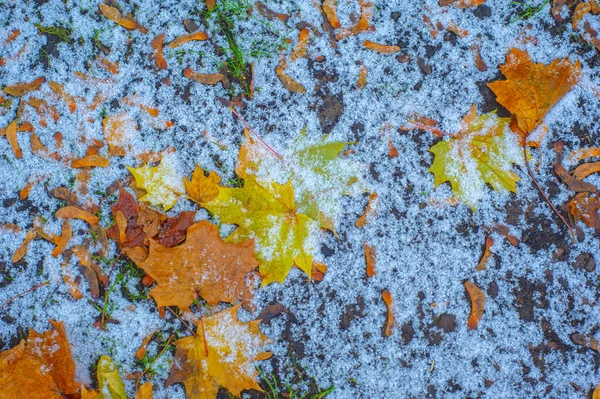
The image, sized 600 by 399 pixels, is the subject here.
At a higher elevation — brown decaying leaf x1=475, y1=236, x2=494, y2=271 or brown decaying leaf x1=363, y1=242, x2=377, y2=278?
brown decaying leaf x1=475, y1=236, x2=494, y2=271

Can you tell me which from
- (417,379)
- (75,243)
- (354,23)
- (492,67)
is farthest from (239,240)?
(492,67)

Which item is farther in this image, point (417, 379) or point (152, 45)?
point (152, 45)

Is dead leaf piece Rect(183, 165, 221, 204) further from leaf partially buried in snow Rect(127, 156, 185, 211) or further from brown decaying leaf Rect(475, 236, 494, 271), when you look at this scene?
brown decaying leaf Rect(475, 236, 494, 271)

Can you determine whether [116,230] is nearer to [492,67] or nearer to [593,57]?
[492,67]

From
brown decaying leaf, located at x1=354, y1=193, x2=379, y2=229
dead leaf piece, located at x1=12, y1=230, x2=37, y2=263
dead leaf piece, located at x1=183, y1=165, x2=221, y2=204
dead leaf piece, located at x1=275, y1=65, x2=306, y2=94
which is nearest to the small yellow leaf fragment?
dead leaf piece, located at x1=12, y1=230, x2=37, y2=263

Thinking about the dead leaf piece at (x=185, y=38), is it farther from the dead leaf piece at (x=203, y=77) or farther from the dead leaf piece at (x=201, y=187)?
the dead leaf piece at (x=201, y=187)

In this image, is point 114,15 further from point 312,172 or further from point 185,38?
point 312,172

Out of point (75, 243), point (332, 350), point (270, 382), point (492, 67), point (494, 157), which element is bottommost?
point (270, 382)
